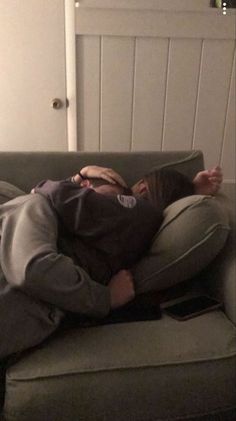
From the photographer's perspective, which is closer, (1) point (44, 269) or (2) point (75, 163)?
(1) point (44, 269)

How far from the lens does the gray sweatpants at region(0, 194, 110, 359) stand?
0.99 m

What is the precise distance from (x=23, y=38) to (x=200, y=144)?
0.91m

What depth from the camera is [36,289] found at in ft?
3.25

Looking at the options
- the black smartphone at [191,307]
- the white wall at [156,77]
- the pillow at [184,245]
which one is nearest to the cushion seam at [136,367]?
the black smartphone at [191,307]

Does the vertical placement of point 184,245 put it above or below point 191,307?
above

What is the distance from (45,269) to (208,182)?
68 centimetres

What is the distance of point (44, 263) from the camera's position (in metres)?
0.99

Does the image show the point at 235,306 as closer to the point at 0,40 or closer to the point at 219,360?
the point at 219,360

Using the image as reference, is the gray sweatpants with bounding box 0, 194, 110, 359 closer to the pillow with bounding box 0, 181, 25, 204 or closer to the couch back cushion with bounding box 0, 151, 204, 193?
the pillow with bounding box 0, 181, 25, 204

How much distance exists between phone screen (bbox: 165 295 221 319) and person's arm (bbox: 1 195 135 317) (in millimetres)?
158

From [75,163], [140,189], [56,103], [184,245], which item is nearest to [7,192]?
[75,163]

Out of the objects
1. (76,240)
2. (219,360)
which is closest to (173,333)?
(219,360)

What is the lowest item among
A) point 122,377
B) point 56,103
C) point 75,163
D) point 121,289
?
point 122,377

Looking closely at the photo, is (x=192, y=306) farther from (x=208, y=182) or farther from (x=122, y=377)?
(x=208, y=182)
